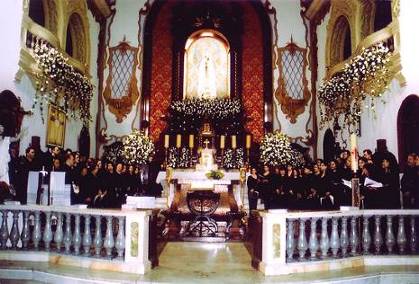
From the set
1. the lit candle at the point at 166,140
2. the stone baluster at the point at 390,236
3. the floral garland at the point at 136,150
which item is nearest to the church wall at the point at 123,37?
the lit candle at the point at 166,140

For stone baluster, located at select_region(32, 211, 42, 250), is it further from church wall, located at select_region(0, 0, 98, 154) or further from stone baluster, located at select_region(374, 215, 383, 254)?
stone baluster, located at select_region(374, 215, 383, 254)

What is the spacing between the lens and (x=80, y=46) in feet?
45.5

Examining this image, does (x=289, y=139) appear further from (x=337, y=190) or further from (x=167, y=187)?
(x=337, y=190)

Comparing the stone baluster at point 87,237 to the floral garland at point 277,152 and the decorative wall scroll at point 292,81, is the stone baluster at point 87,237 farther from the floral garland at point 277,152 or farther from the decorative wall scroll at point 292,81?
the decorative wall scroll at point 292,81

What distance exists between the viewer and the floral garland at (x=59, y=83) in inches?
376

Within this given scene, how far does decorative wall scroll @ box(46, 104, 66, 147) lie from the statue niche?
4.77 m

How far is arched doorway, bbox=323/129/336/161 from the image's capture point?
13.5 m

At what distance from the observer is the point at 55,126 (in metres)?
11.3

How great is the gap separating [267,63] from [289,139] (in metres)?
2.88

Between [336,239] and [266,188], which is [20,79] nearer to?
[266,188]

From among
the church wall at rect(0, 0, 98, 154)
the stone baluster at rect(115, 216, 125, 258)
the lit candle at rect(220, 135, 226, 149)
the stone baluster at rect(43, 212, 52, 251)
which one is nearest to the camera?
the stone baluster at rect(115, 216, 125, 258)

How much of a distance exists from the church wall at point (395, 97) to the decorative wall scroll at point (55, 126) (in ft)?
26.4

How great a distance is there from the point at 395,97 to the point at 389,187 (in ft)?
9.30

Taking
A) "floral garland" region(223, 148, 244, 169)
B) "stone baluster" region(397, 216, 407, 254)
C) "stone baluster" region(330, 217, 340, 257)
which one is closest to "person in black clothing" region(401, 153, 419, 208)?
"stone baluster" region(397, 216, 407, 254)
